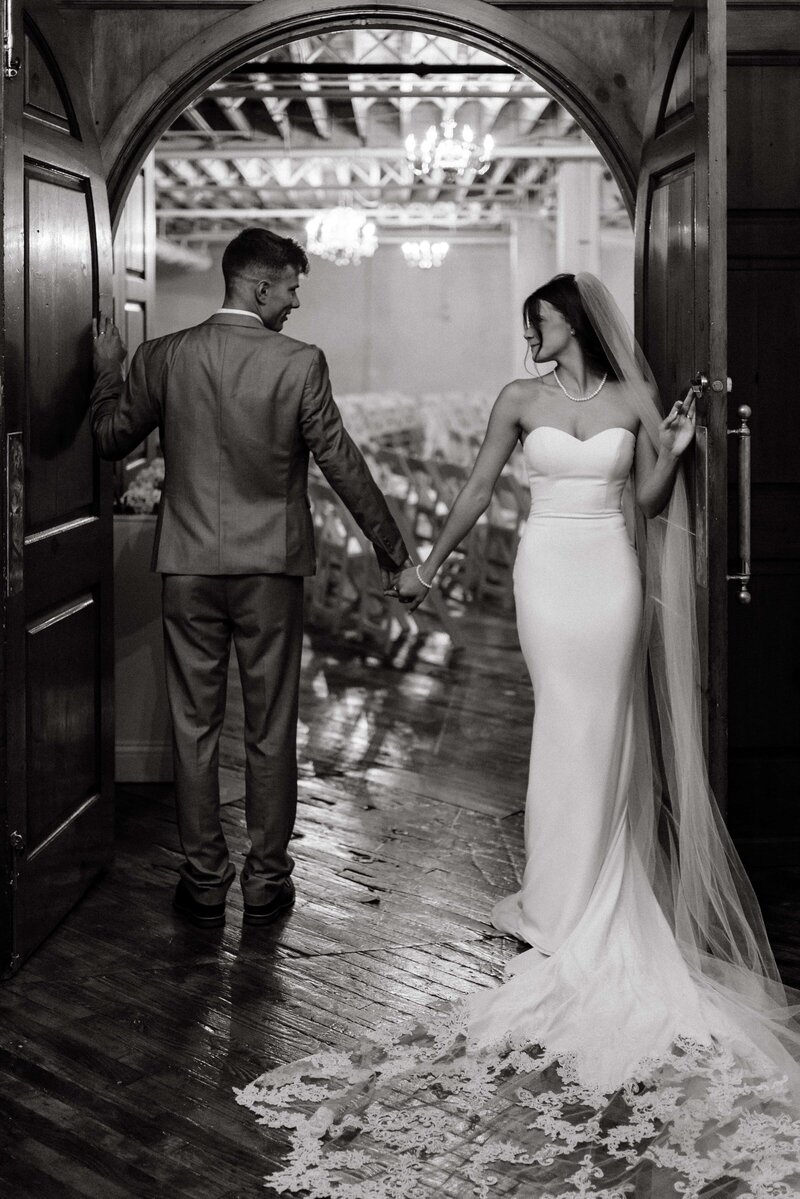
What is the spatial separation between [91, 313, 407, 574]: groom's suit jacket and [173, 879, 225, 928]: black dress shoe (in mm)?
950

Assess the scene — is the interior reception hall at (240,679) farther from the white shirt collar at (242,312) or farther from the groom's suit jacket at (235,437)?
the white shirt collar at (242,312)

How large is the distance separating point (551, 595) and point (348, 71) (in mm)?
3071

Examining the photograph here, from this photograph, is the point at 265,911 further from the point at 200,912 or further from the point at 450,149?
the point at 450,149

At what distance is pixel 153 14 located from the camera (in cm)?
443

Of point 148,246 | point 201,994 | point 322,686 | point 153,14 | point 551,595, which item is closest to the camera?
point 201,994

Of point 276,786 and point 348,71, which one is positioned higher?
point 348,71

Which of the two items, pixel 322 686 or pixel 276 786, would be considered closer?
pixel 276 786

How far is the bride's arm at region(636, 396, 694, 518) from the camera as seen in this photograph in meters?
3.47

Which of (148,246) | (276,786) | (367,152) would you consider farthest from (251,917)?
(367,152)

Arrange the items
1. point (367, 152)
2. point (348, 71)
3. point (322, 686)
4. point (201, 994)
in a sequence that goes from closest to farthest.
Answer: point (201, 994) < point (348, 71) < point (322, 686) < point (367, 152)

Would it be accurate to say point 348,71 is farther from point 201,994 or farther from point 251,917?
point 201,994

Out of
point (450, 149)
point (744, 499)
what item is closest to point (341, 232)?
point (450, 149)

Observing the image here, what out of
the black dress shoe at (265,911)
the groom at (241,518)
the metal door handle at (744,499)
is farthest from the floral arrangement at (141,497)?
the metal door handle at (744,499)

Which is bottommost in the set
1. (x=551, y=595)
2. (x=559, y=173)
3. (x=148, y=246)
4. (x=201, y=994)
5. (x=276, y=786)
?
(x=201, y=994)
